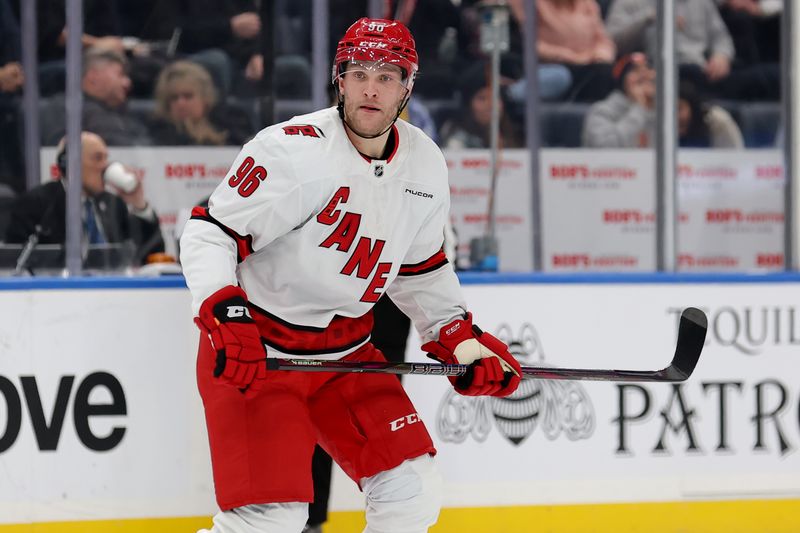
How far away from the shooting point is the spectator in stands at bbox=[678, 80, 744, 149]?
448 centimetres

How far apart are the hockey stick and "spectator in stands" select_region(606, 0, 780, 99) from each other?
224cm

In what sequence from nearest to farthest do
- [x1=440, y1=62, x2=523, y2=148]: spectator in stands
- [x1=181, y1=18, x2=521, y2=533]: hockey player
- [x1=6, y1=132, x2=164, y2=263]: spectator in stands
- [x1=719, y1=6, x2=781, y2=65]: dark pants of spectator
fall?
[x1=181, y1=18, x2=521, y2=533]: hockey player, [x1=6, y1=132, x2=164, y2=263]: spectator in stands, [x1=440, y1=62, x2=523, y2=148]: spectator in stands, [x1=719, y1=6, x2=781, y2=65]: dark pants of spectator

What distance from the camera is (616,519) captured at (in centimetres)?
310

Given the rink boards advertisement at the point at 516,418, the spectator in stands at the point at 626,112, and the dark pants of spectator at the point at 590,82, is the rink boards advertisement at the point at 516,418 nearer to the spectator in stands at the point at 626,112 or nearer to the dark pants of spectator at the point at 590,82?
the spectator in stands at the point at 626,112

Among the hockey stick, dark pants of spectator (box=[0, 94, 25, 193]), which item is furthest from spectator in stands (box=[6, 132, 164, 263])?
the hockey stick

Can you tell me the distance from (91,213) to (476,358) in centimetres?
173

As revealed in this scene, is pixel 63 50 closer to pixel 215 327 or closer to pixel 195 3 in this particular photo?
pixel 195 3

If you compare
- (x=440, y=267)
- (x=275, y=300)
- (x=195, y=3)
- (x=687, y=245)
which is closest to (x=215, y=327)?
(x=275, y=300)

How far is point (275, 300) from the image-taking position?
7.18ft

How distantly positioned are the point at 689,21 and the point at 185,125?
1996 mm

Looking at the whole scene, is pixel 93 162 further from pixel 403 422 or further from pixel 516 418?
pixel 403 422

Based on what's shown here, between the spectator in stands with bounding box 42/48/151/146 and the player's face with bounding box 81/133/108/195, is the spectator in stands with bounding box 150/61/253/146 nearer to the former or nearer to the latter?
the spectator in stands with bounding box 42/48/151/146

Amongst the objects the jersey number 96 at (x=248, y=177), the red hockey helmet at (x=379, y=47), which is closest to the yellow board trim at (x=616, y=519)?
the jersey number 96 at (x=248, y=177)

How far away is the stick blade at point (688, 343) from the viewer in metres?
2.38
